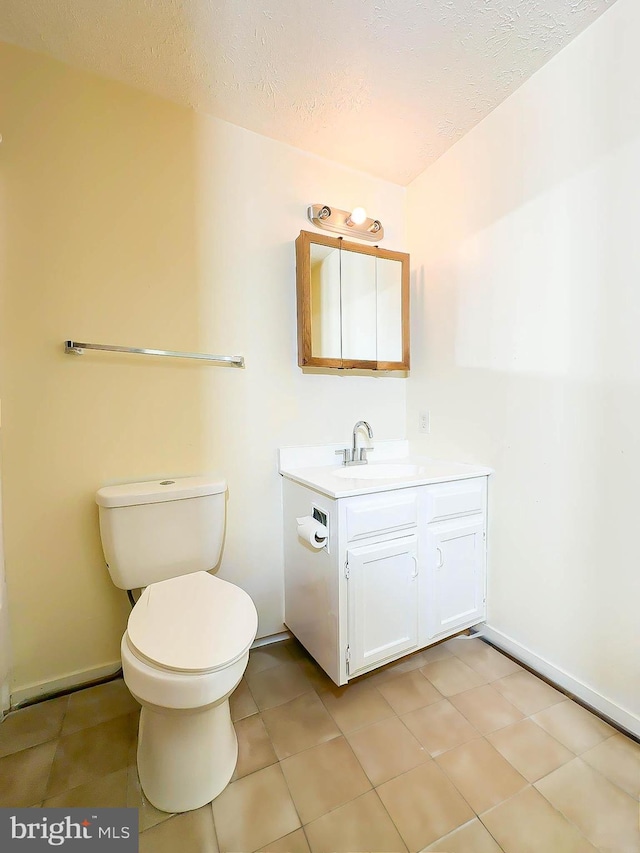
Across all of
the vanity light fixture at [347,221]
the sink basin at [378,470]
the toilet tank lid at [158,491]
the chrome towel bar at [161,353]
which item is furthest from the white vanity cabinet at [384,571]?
the vanity light fixture at [347,221]

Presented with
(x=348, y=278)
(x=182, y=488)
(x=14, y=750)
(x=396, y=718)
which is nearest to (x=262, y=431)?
(x=182, y=488)

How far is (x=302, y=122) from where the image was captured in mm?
1590

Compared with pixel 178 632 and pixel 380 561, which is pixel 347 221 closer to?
pixel 380 561

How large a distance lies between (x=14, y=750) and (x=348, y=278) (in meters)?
2.16

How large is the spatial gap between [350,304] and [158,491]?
47.9 inches

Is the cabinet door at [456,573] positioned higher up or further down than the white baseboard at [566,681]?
Answer: higher up

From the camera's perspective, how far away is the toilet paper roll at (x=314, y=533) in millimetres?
1332

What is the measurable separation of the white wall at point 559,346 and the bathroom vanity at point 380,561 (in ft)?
0.55

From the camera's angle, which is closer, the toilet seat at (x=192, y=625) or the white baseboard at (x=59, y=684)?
the toilet seat at (x=192, y=625)

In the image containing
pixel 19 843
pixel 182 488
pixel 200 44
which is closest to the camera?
pixel 19 843

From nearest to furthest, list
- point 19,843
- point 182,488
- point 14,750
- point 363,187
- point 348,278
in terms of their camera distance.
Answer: point 19,843 < point 14,750 < point 182,488 < point 348,278 < point 363,187

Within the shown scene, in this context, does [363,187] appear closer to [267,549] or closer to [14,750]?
[267,549]

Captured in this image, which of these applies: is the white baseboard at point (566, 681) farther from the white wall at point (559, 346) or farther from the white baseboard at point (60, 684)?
the white baseboard at point (60, 684)

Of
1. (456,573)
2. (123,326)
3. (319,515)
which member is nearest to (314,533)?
(319,515)
